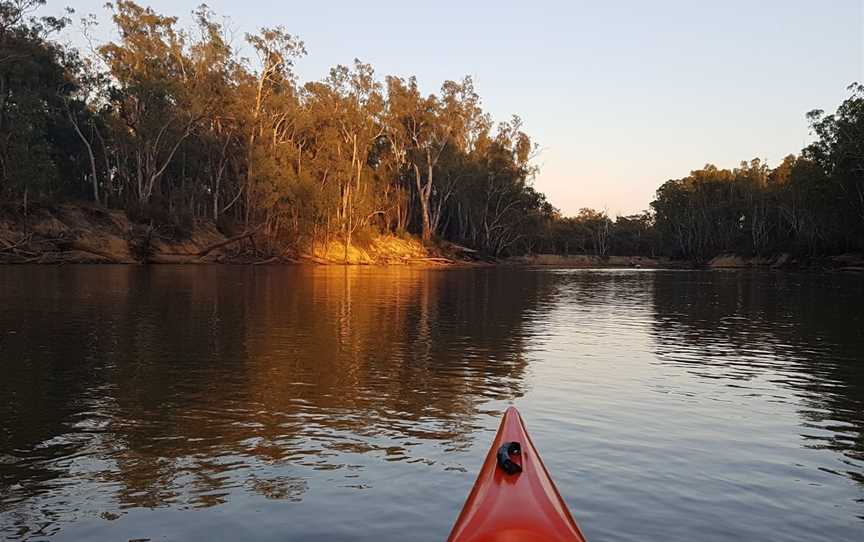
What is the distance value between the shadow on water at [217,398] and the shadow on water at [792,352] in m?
4.79

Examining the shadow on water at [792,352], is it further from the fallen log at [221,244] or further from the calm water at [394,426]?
the fallen log at [221,244]

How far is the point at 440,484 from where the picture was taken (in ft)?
24.7

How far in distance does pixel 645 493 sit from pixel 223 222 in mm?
77661

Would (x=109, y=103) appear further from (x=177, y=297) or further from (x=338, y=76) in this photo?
(x=177, y=297)

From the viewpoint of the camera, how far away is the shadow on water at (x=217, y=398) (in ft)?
24.3

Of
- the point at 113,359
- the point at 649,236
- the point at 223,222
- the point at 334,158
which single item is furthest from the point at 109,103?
the point at 649,236

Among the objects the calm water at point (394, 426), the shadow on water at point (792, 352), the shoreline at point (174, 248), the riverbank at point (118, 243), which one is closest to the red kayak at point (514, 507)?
the calm water at point (394, 426)

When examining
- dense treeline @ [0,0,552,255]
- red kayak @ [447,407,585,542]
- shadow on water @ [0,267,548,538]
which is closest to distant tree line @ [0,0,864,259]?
dense treeline @ [0,0,552,255]

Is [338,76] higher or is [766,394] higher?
[338,76]

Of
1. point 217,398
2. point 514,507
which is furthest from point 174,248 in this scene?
point 514,507

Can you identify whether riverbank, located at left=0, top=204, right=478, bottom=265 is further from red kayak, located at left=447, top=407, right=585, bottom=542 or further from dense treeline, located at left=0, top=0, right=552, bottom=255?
red kayak, located at left=447, top=407, right=585, bottom=542

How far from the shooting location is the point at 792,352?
18.7 metres

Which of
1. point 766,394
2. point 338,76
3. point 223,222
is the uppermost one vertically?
point 338,76

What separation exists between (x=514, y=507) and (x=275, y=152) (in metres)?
76.4
